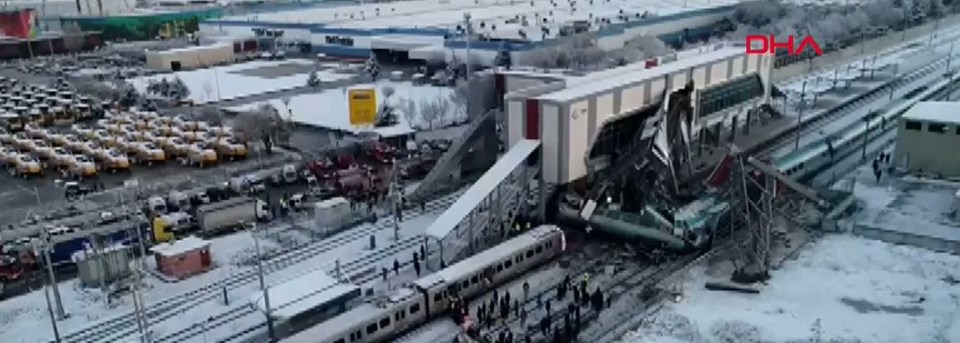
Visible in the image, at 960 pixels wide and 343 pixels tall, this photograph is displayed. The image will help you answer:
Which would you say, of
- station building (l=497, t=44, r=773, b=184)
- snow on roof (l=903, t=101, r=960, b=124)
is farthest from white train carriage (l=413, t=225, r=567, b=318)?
snow on roof (l=903, t=101, r=960, b=124)

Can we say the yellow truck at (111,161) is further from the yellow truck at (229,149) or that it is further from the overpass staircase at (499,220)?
the overpass staircase at (499,220)

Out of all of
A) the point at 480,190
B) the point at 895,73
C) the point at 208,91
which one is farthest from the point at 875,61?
the point at 208,91

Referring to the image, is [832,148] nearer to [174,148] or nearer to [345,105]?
[345,105]

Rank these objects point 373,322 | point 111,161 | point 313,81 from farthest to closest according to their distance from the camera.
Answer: point 313,81
point 111,161
point 373,322

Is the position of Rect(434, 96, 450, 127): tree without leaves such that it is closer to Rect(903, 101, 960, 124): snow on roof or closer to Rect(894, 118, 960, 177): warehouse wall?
Rect(894, 118, 960, 177): warehouse wall

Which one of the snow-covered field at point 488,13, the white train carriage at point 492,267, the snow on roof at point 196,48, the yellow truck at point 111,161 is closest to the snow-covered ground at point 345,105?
the yellow truck at point 111,161
